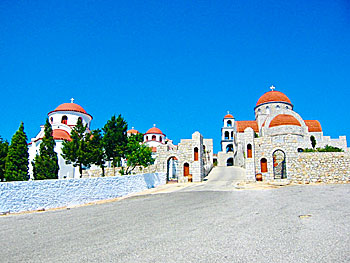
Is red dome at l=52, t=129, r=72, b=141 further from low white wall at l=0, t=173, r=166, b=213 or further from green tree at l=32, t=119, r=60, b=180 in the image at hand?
low white wall at l=0, t=173, r=166, b=213

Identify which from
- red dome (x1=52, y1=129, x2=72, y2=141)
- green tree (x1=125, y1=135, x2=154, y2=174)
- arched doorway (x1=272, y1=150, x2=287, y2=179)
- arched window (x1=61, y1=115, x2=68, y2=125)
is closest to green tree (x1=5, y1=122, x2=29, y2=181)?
red dome (x1=52, y1=129, x2=72, y2=141)

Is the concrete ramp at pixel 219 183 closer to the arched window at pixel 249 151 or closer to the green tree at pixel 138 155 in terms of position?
the arched window at pixel 249 151

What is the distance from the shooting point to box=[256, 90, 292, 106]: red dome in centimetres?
4125

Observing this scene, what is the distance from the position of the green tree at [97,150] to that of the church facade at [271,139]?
527 inches

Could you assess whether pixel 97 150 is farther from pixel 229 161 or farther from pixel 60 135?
pixel 229 161

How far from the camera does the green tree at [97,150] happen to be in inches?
909

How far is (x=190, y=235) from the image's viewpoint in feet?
19.5

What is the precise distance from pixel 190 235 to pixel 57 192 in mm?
9023

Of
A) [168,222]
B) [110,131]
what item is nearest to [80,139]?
[110,131]

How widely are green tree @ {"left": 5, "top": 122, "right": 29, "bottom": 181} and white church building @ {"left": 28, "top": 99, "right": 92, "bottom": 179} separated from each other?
14.3 feet

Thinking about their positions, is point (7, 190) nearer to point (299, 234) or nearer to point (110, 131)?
point (299, 234)

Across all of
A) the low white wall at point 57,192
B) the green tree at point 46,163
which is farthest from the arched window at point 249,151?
the green tree at point 46,163

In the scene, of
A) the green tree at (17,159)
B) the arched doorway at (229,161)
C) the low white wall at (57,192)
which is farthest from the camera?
the arched doorway at (229,161)

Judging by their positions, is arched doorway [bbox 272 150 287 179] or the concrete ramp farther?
arched doorway [bbox 272 150 287 179]
